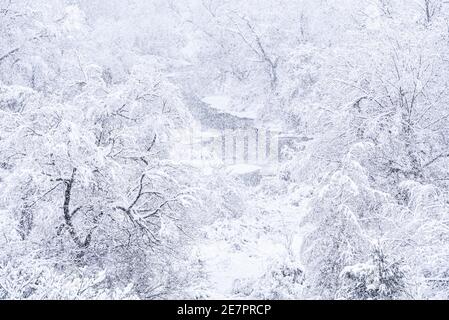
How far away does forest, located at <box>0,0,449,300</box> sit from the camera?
7406 millimetres

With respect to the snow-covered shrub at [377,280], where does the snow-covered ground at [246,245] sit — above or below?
below

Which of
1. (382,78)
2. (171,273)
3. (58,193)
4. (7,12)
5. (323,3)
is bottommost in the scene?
(171,273)

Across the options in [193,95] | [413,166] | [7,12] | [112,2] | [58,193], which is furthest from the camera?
[112,2]

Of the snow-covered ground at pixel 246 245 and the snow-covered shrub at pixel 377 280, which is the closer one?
the snow-covered shrub at pixel 377 280

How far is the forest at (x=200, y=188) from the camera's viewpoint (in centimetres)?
741

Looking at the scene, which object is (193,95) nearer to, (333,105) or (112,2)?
(112,2)

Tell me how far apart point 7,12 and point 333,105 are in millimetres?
10976

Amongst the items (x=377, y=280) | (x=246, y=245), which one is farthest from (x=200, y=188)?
(x=246, y=245)

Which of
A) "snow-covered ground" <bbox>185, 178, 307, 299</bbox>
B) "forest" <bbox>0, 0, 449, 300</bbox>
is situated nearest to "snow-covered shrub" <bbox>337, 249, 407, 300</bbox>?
"forest" <bbox>0, 0, 449, 300</bbox>

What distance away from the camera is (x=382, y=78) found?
10.7m

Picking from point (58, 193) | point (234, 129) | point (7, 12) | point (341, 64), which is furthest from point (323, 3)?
point (58, 193)

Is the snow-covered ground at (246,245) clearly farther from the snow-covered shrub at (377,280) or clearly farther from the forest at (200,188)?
the snow-covered shrub at (377,280)

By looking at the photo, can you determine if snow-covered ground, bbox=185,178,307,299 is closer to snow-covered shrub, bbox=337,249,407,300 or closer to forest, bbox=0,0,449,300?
forest, bbox=0,0,449,300

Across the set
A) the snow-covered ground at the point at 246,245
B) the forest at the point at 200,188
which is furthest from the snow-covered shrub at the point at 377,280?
the snow-covered ground at the point at 246,245
